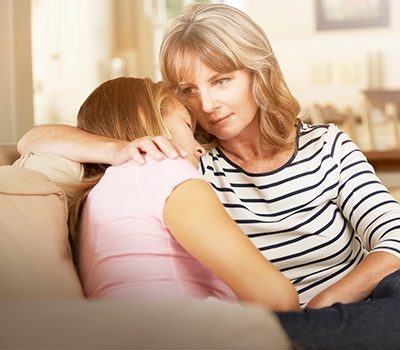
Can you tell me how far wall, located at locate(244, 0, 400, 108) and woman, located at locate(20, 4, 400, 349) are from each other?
4720 mm

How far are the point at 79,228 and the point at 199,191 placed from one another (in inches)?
11.9

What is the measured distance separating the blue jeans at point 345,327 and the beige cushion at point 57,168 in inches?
21.3

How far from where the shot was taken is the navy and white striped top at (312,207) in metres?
1.75

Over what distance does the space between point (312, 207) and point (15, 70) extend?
4.32 ft

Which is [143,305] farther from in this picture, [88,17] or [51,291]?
[88,17]

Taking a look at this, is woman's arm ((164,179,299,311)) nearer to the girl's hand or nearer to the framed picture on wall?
the girl's hand

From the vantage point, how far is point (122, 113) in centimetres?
149

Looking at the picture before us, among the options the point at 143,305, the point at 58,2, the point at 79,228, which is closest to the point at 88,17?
the point at 58,2

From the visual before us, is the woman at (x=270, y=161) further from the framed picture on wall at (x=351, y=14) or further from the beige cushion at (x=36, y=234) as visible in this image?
the framed picture on wall at (x=351, y=14)

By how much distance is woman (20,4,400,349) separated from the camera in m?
1.74

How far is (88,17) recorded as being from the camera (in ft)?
18.6

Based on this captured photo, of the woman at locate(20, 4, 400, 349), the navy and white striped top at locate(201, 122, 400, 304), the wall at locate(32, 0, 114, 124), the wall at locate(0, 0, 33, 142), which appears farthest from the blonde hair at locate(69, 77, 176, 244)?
the wall at locate(32, 0, 114, 124)

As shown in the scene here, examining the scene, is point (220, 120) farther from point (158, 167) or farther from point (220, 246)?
point (220, 246)

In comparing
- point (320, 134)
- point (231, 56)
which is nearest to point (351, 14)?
point (320, 134)
